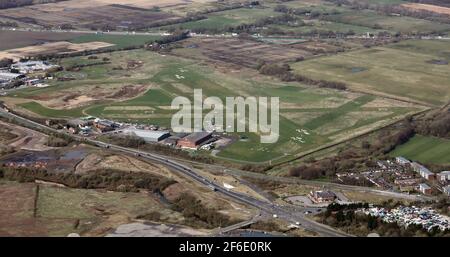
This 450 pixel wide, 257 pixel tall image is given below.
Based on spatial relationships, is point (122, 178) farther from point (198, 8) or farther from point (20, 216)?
point (198, 8)

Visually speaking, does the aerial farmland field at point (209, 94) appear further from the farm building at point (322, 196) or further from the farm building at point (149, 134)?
the farm building at point (322, 196)

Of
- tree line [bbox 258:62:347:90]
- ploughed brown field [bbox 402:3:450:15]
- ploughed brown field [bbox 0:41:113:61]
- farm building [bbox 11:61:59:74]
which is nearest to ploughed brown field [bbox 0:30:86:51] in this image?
ploughed brown field [bbox 0:41:113:61]

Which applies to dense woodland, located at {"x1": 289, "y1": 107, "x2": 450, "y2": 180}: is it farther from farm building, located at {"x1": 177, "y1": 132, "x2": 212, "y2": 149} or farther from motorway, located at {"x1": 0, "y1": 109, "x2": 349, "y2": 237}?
farm building, located at {"x1": 177, "y1": 132, "x2": 212, "y2": 149}

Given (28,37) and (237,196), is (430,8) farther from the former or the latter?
(237,196)

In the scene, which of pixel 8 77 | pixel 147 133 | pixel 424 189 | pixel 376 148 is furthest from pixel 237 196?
pixel 8 77

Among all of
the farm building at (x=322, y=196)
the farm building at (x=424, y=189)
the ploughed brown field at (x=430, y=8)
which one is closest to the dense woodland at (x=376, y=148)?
the farm building at (x=424, y=189)
